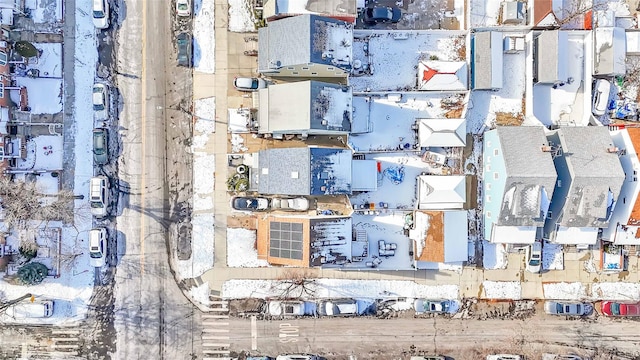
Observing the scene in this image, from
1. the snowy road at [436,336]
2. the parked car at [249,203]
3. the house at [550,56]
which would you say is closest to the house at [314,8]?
the parked car at [249,203]

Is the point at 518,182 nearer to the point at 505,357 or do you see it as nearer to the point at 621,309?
the point at 621,309

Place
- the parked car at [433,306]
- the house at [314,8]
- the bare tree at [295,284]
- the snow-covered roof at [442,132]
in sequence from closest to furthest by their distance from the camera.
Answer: the house at [314,8]
the snow-covered roof at [442,132]
the parked car at [433,306]
the bare tree at [295,284]

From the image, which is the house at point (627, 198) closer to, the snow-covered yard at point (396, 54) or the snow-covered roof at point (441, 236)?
the snow-covered roof at point (441, 236)

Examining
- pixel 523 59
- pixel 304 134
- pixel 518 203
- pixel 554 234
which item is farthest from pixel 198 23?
pixel 554 234

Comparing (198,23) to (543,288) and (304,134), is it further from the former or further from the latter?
(543,288)

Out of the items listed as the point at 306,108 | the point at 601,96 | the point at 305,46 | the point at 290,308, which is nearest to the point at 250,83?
the point at 305,46

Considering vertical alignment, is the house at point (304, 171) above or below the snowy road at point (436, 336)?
above

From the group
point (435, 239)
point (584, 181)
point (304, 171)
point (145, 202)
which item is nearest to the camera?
point (304, 171)
